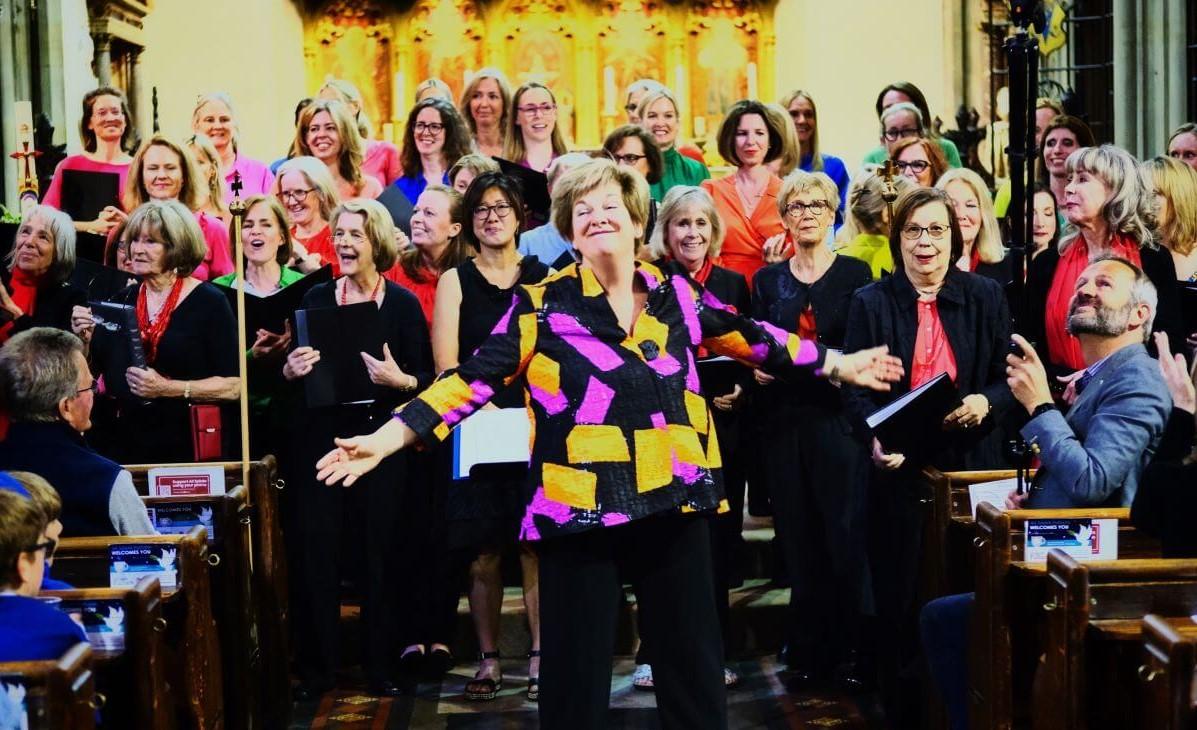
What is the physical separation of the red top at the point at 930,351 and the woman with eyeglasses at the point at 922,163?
57.5 inches

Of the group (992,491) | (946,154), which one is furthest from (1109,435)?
(946,154)

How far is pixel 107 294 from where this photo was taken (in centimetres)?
551

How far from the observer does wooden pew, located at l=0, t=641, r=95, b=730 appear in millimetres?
2896

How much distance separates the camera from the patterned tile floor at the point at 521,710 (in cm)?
500

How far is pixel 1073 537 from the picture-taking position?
3.97 meters

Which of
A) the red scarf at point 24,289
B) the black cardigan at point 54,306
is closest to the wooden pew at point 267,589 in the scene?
the black cardigan at point 54,306

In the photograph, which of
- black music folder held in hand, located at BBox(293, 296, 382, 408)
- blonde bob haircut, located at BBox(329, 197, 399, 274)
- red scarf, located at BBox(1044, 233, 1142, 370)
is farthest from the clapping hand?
red scarf, located at BBox(1044, 233, 1142, 370)

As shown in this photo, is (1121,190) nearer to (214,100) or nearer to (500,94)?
(500,94)

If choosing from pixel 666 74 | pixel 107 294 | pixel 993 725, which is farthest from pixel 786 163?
pixel 666 74

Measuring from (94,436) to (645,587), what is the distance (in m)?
2.54

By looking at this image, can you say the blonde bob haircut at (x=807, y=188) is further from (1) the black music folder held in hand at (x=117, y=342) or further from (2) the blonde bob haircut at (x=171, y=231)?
(1) the black music folder held in hand at (x=117, y=342)

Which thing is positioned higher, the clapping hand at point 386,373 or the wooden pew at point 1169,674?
the clapping hand at point 386,373

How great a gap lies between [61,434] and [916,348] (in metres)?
2.32

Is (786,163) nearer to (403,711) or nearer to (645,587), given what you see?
(403,711)
